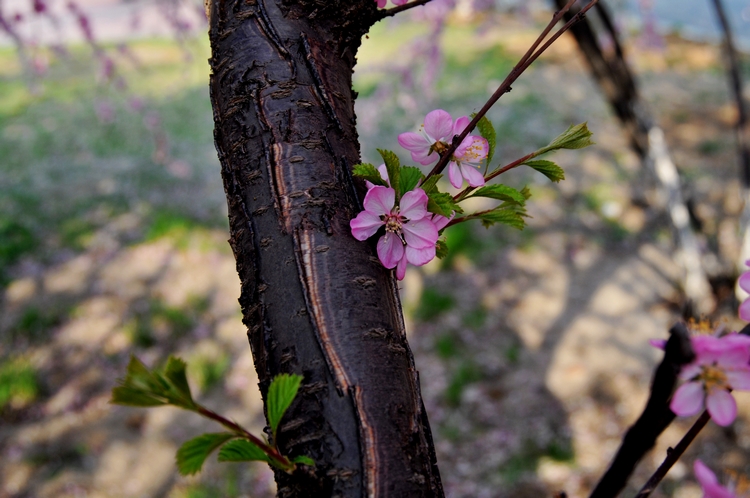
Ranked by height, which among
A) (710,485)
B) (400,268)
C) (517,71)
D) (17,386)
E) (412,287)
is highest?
(412,287)

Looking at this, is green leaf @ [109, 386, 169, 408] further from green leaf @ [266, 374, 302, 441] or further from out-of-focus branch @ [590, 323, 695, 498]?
out-of-focus branch @ [590, 323, 695, 498]

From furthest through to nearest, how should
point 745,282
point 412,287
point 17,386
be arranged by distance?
point 412,287 → point 17,386 → point 745,282

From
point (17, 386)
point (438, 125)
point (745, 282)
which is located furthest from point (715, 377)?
point (17, 386)

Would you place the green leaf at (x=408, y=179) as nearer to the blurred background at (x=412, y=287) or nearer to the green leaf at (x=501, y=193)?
the green leaf at (x=501, y=193)

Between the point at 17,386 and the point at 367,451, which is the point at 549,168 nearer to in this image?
the point at 367,451

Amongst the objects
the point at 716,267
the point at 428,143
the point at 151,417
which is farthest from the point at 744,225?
the point at 151,417

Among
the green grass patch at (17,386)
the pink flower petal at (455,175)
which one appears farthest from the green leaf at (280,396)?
the green grass patch at (17,386)

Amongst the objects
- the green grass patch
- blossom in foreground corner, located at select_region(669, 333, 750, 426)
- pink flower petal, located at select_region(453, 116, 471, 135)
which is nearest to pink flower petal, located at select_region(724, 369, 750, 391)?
blossom in foreground corner, located at select_region(669, 333, 750, 426)
